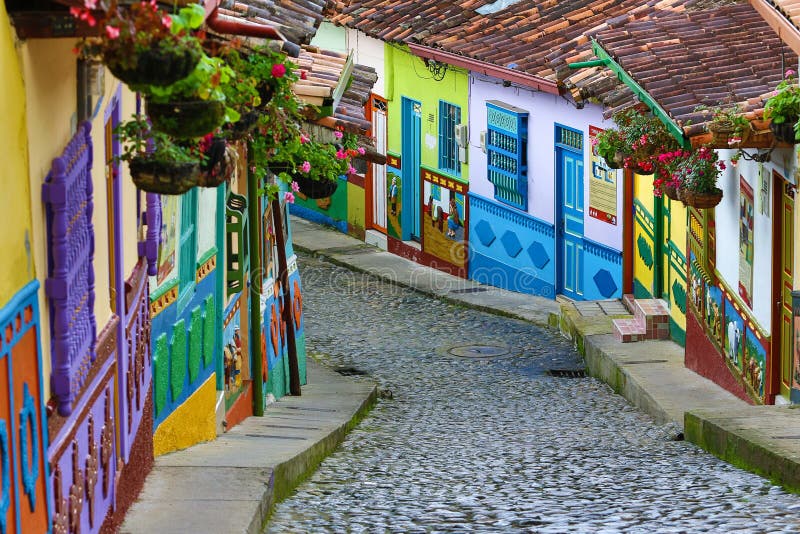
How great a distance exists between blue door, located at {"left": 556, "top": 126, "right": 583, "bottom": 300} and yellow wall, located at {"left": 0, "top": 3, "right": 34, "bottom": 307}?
13866mm

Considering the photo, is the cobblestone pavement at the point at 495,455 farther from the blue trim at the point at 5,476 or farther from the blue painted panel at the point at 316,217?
the blue painted panel at the point at 316,217

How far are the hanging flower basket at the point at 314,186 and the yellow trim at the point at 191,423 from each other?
220 centimetres

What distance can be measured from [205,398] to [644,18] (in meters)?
7.59

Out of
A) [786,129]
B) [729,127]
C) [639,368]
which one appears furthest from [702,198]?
[786,129]

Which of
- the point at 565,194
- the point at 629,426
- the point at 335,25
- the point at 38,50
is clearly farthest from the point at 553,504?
the point at 335,25

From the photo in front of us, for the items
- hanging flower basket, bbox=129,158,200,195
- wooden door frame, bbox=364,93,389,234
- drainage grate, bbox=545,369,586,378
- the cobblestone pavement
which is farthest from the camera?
wooden door frame, bbox=364,93,389,234

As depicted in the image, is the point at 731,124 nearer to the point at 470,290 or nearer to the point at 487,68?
the point at 487,68

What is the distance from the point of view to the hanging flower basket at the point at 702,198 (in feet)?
41.9

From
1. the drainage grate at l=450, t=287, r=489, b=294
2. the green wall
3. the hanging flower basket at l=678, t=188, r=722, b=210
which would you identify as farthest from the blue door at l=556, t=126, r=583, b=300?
the hanging flower basket at l=678, t=188, r=722, b=210

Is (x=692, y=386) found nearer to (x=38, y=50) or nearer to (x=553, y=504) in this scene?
(x=553, y=504)

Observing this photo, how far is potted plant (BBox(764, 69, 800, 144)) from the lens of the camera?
9.49 m

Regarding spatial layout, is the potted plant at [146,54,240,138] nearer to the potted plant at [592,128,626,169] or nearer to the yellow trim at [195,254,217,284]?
the yellow trim at [195,254,217,284]

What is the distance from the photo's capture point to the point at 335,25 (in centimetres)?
2480

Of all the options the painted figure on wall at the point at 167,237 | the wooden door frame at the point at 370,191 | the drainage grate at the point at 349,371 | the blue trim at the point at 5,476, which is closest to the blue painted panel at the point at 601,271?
the drainage grate at the point at 349,371
